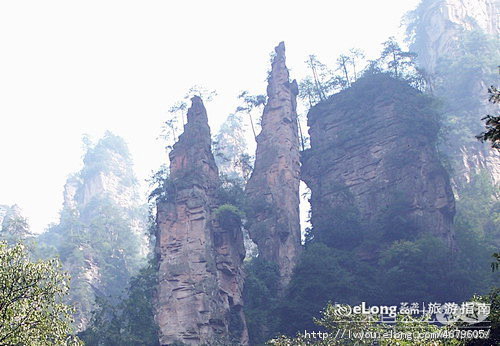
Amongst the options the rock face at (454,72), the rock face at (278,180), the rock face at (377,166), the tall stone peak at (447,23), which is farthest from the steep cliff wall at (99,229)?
the tall stone peak at (447,23)

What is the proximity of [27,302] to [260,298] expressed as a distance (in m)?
22.9

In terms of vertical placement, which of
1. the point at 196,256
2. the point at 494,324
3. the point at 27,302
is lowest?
the point at 494,324

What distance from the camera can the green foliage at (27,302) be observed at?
19.6m

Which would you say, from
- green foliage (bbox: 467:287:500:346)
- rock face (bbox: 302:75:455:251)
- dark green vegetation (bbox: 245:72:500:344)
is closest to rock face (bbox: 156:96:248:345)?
dark green vegetation (bbox: 245:72:500:344)

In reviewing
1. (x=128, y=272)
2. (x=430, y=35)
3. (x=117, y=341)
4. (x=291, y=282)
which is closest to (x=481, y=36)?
(x=430, y=35)

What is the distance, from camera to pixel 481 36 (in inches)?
2638

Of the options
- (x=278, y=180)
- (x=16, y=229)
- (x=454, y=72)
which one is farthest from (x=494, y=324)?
A: (x=16, y=229)

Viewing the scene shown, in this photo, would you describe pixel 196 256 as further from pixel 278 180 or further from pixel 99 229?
pixel 99 229

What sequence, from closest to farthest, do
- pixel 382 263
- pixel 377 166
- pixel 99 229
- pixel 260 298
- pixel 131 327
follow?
pixel 131 327
pixel 382 263
pixel 260 298
pixel 377 166
pixel 99 229

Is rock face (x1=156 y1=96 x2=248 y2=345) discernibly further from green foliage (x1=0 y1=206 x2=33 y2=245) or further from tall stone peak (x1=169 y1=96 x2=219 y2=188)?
green foliage (x1=0 y1=206 x2=33 y2=245)

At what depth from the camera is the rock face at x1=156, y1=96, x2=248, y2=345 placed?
36.2m

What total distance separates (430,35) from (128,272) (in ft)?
160

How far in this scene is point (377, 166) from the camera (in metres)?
47.3

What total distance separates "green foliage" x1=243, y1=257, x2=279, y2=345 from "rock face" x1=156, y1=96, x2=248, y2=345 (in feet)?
2.27
